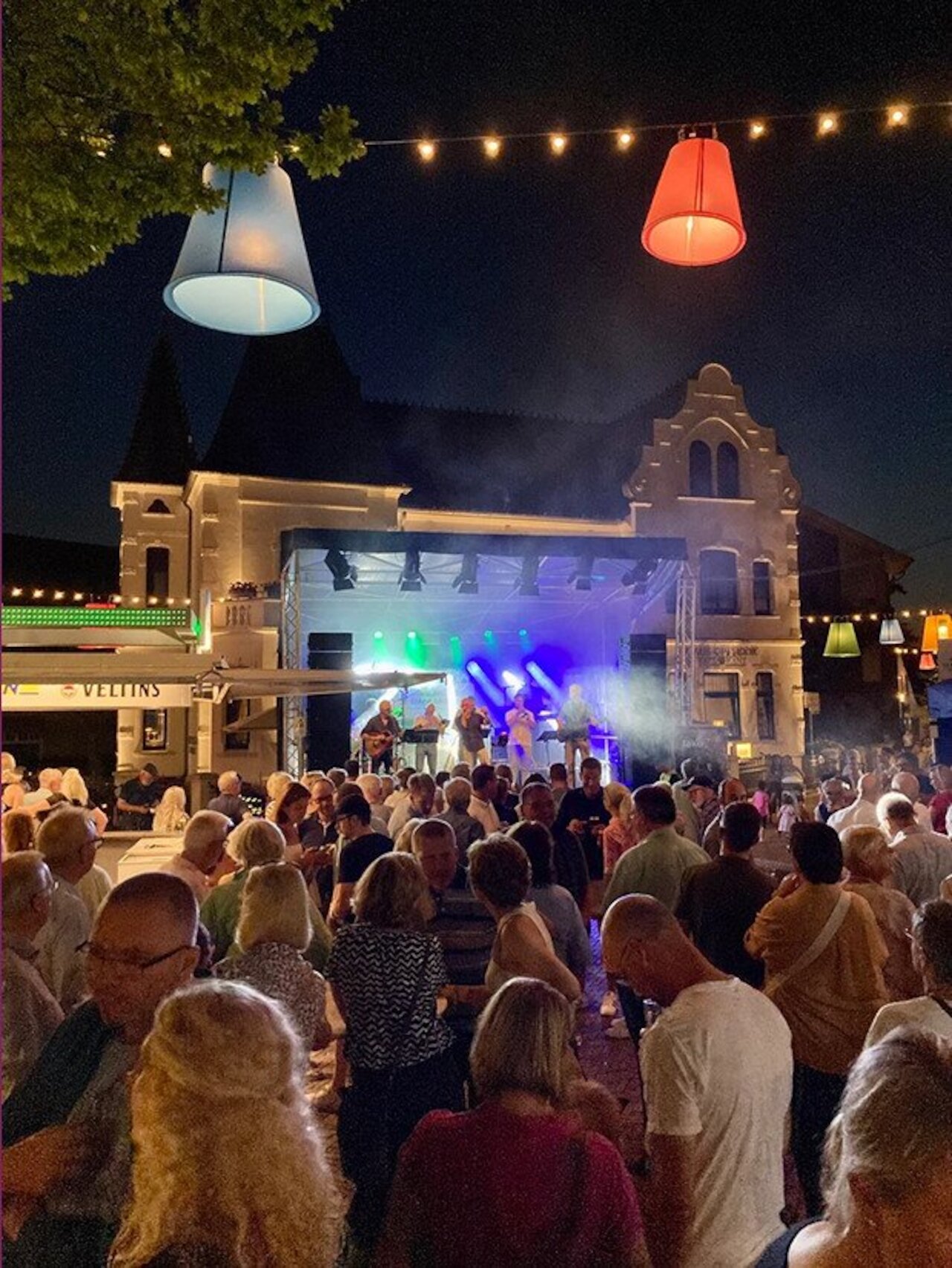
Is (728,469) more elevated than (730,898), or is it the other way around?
(728,469)

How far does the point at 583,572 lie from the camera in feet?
56.0

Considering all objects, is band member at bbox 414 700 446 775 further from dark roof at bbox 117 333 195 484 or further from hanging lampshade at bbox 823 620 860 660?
dark roof at bbox 117 333 195 484

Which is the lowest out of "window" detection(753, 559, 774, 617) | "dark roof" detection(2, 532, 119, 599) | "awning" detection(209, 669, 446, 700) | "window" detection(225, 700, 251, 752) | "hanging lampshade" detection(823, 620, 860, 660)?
"window" detection(225, 700, 251, 752)

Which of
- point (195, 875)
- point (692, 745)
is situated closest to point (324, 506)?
point (692, 745)

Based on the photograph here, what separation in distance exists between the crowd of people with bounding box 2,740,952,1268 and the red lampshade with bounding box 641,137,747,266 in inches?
122

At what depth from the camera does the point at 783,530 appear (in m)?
27.0

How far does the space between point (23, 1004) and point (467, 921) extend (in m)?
2.08

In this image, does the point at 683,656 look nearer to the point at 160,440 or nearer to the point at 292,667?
the point at 292,667

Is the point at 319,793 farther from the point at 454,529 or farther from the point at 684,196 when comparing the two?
the point at 454,529

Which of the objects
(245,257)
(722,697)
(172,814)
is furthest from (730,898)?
(722,697)

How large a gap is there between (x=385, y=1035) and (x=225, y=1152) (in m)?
2.04

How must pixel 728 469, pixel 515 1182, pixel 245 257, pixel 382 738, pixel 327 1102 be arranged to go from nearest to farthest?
pixel 515 1182 < pixel 245 257 < pixel 327 1102 < pixel 382 738 < pixel 728 469

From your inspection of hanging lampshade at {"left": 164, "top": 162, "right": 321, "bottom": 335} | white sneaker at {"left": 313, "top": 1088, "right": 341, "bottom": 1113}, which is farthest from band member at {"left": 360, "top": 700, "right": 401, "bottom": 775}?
hanging lampshade at {"left": 164, "top": 162, "right": 321, "bottom": 335}

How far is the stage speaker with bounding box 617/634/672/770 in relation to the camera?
16.9 meters
